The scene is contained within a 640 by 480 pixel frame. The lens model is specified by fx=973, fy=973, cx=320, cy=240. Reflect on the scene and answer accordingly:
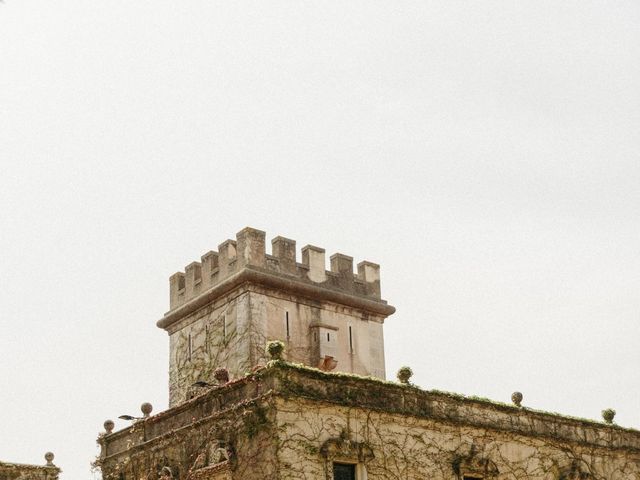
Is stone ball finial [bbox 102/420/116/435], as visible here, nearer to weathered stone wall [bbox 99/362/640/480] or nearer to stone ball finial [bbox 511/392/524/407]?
weathered stone wall [bbox 99/362/640/480]

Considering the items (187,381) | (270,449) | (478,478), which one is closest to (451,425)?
(478,478)

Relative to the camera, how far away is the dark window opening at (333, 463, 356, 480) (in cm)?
2127

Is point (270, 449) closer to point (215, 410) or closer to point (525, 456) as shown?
point (215, 410)

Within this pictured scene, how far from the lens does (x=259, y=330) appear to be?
32.6m

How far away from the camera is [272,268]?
34.2 metres

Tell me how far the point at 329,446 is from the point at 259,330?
468 inches

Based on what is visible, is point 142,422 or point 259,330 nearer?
point 142,422

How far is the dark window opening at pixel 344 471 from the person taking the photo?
2127cm

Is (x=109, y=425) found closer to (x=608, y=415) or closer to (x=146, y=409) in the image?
(x=146, y=409)

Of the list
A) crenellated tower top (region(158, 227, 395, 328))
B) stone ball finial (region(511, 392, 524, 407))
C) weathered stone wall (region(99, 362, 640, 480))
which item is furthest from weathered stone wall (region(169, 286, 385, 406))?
stone ball finial (region(511, 392, 524, 407))

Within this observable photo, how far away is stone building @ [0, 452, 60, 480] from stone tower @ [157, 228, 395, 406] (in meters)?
4.87

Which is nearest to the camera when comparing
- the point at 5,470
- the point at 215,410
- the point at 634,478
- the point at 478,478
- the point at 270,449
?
the point at 270,449

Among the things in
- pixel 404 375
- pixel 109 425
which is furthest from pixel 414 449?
pixel 109 425

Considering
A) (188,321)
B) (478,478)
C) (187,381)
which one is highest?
(188,321)
